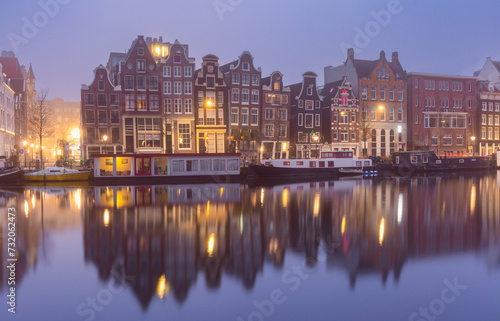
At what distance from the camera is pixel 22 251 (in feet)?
58.6

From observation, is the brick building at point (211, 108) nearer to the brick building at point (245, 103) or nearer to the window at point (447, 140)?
the brick building at point (245, 103)

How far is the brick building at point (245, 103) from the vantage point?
69688 mm

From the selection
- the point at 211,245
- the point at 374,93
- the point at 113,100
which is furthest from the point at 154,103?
the point at 211,245

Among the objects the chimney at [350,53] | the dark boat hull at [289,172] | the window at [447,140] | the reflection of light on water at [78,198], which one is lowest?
the reflection of light on water at [78,198]

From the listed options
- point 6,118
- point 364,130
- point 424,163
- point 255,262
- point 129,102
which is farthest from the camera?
point 364,130

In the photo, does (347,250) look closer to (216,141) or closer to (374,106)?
(216,141)

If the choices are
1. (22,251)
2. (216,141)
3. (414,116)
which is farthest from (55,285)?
(414,116)

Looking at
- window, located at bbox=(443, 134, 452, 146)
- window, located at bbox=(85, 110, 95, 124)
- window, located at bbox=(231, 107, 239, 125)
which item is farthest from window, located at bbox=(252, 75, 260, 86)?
window, located at bbox=(443, 134, 452, 146)

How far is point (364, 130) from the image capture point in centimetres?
7806

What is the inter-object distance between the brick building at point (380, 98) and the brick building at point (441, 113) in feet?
9.74

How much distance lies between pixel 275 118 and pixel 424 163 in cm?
2385

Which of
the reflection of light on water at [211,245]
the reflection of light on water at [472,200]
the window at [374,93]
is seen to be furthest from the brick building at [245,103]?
the reflection of light on water at [211,245]

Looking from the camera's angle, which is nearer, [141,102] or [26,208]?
[26,208]

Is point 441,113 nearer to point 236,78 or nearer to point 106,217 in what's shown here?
point 236,78
